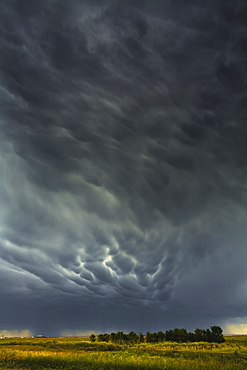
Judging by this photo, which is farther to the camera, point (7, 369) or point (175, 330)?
point (175, 330)

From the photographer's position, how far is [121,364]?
3997 centimetres

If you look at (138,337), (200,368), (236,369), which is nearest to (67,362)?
(200,368)

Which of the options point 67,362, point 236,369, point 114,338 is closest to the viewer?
point 236,369

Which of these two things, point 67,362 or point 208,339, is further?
point 208,339

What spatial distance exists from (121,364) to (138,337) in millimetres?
78975

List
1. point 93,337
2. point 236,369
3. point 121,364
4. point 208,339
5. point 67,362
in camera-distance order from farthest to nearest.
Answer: point 93,337
point 208,339
point 67,362
point 121,364
point 236,369

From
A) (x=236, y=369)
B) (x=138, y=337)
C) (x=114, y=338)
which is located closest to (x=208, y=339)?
(x=138, y=337)

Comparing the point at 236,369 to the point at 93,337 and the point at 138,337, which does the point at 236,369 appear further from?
the point at 93,337

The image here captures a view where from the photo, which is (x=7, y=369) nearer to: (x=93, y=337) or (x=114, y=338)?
(x=114, y=338)

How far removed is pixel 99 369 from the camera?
37062mm

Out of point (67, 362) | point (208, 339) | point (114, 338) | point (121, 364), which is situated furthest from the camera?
point (114, 338)

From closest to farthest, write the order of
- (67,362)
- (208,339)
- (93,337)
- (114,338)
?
(67,362) < (208,339) < (114,338) < (93,337)

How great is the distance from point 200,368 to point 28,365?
89.2 feet

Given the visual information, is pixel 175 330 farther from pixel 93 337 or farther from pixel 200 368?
pixel 200 368
